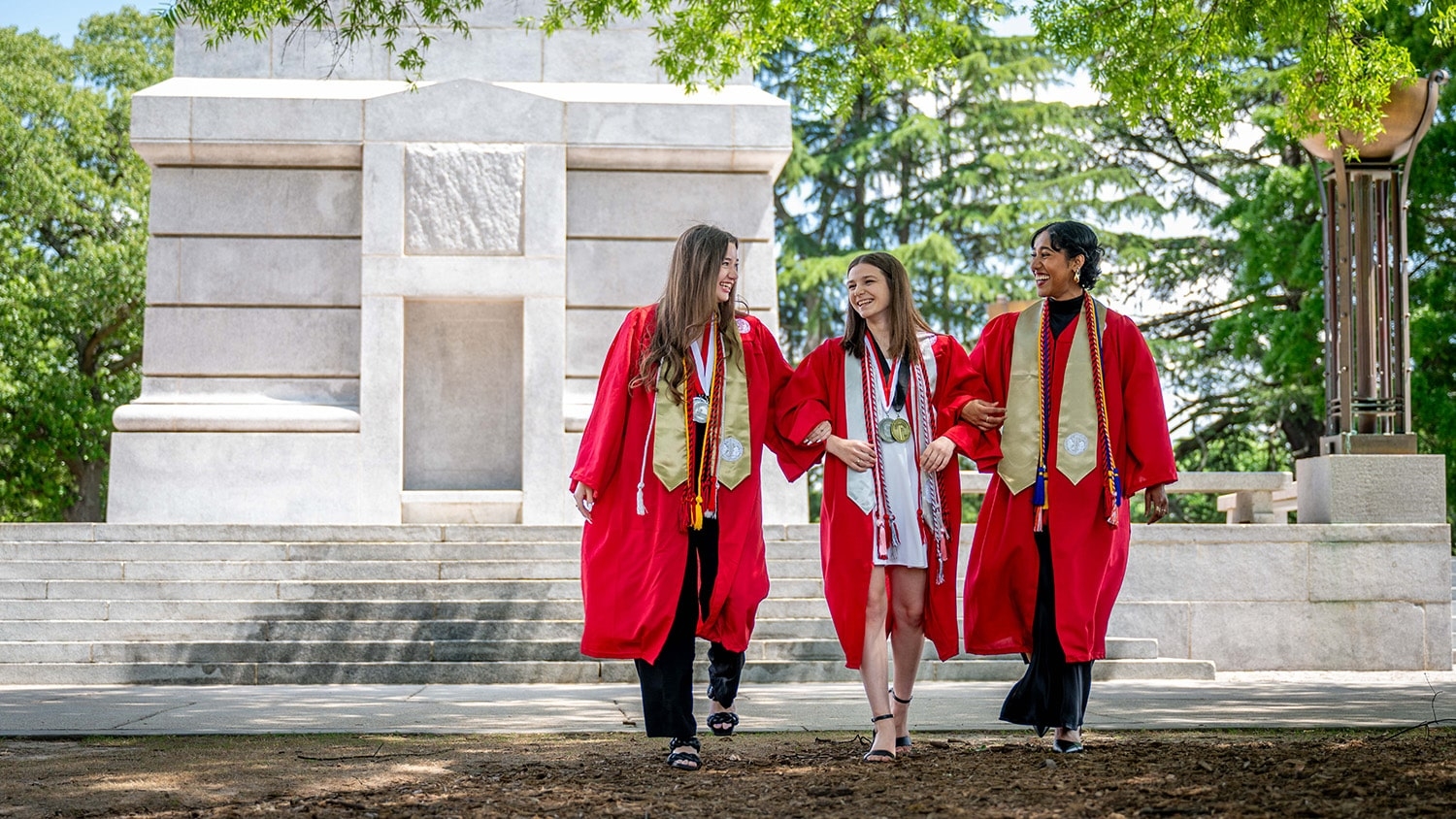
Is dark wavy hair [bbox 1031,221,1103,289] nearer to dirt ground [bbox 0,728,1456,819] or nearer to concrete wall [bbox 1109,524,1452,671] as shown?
dirt ground [bbox 0,728,1456,819]

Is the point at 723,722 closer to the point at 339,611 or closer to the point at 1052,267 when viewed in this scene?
the point at 1052,267

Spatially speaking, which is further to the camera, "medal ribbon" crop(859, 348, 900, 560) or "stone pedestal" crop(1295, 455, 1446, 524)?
"stone pedestal" crop(1295, 455, 1446, 524)

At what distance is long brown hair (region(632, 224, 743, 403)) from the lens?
565 cm

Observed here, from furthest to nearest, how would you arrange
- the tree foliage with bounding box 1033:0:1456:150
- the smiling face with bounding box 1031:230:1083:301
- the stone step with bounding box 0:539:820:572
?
the stone step with bounding box 0:539:820:572
the tree foliage with bounding box 1033:0:1456:150
the smiling face with bounding box 1031:230:1083:301

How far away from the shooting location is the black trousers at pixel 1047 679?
18.0 ft

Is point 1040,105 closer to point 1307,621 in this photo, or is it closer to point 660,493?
point 1307,621

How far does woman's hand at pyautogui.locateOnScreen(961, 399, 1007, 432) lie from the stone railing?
599 cm

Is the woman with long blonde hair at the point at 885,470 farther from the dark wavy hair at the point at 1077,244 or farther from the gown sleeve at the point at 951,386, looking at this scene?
the dark wavy hair at the point at 1077,244

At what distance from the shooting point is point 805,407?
5.76 meters

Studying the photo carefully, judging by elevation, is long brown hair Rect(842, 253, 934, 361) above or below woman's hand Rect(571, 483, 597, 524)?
above

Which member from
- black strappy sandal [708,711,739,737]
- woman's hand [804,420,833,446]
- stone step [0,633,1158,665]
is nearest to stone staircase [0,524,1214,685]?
stone step [0,633,1158,665]

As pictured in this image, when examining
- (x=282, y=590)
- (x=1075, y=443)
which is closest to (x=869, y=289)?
(x=1075, y=443)

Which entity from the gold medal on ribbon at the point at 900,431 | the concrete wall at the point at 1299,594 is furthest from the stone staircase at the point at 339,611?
the gold medal on ribbon at the point at 900,431

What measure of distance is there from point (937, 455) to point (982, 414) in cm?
31
